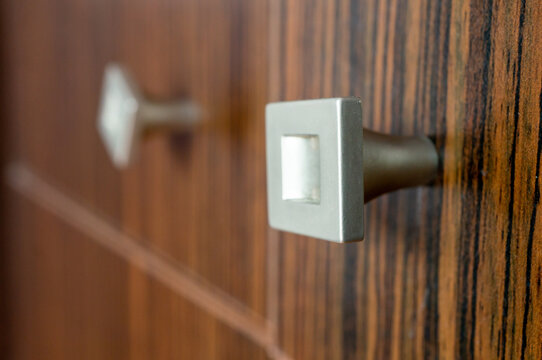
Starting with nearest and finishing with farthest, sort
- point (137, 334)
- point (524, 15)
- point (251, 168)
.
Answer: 1. point (524, 15)
2. point (251, 168)
3. point (137, 334)

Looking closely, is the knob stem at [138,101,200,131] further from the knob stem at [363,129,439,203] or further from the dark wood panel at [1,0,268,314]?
the knob stem at [363,129,439,203]

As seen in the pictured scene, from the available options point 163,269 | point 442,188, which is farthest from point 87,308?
point 442,188

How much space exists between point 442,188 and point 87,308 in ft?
1.04

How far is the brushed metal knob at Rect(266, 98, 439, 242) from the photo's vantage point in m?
0.12

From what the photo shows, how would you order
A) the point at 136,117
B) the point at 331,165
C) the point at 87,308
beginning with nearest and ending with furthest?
the point at 331,165, the point at 136,117, the point at 87,308

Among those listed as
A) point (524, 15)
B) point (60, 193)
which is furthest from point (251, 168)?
point (60, 193)

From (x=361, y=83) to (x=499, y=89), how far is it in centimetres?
4

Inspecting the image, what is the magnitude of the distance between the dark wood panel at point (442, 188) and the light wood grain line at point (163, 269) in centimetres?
5

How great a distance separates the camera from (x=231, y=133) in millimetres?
243

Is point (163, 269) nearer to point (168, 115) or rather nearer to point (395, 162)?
point (168, 115)

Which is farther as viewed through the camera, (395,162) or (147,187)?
(147,187)

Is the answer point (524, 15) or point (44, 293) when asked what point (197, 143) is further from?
point (44, 293)

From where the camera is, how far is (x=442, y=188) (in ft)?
0.49

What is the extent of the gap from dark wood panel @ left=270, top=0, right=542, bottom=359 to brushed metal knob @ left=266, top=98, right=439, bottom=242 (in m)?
0.01
